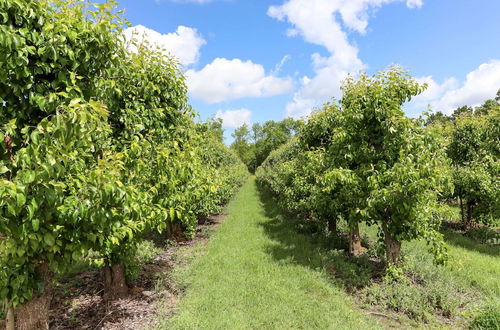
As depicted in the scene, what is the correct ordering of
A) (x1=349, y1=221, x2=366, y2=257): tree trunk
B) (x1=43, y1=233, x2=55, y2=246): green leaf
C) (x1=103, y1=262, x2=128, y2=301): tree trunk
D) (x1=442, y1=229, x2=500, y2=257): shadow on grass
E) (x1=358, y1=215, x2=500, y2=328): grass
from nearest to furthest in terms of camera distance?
(x1=43, y1=233, x2=55, y2=246): green leaf, (x1=358, y1=215, x2=500, y2=328): grass, (x1=103, y1=262, x2=128, y2=301): tree trunk, (x1=349, y1=221, x2=366, y2=257): tree trunk, (x1=442, y1=229, x2=500, y2=257): shadow on grass

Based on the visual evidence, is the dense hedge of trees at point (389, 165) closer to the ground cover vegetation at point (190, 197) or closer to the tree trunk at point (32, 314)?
the ground cover vegetation at point (190, 197)

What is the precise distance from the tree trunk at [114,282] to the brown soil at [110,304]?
5.3 inches

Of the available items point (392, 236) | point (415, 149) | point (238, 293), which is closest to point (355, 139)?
point (415, 149)

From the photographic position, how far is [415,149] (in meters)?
6.09

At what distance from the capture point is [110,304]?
5.67 meters

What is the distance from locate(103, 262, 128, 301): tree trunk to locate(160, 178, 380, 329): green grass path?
1.38 m

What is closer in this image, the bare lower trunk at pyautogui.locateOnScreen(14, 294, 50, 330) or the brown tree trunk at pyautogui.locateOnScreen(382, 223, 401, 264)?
the bare lower trunk at pyautogui.locateOnScreen(14, 294, 50, 330)

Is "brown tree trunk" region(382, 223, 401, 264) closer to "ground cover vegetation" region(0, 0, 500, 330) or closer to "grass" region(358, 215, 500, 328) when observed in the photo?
"ground cover vegetation" region(0, 0, 500, 330)

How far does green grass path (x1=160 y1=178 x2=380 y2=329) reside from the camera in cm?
511

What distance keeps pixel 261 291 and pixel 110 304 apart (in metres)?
3.28

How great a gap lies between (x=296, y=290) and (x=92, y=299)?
4643mm

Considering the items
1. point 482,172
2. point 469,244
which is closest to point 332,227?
point 469,244

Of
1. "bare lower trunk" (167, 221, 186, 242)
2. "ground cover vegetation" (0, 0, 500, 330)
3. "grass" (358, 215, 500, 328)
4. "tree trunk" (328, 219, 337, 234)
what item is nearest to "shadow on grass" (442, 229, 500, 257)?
"ground cover vegetation" (0, 0, 500, 330)

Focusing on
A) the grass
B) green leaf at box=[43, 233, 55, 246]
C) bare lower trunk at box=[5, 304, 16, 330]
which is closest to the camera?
green leaf at box=[43, 233, 55, 246]
